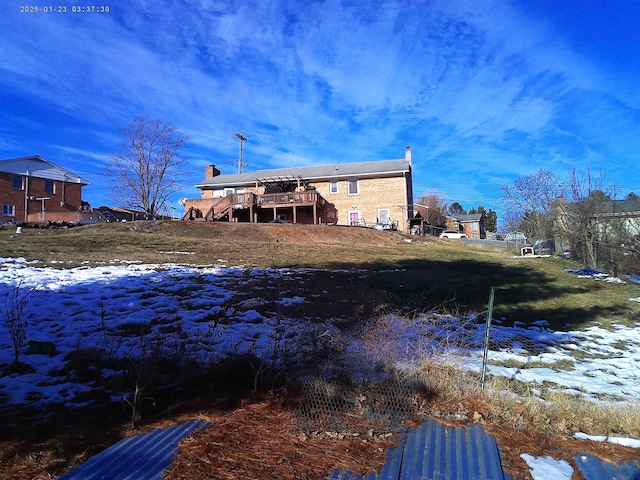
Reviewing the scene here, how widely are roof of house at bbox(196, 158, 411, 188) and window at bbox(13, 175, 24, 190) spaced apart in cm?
1572

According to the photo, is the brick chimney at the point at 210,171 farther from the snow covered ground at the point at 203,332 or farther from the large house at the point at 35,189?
the snow covered ground at the point at 203,332

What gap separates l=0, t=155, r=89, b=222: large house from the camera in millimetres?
35219

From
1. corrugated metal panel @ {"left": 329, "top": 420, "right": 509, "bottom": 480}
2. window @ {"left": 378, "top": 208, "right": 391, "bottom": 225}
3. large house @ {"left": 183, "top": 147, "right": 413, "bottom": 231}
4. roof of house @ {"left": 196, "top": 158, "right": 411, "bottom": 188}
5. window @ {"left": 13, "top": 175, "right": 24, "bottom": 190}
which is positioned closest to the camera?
corrugated metal panel @ {"left": 329, "top": 420, "right": 509, "bottom": 480}

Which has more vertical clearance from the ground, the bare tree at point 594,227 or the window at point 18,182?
the window at point 18,182

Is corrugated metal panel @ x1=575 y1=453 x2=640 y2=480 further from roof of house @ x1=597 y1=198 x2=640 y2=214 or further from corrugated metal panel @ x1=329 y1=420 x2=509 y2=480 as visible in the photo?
roof of house @ x1=597 y1=198 x2=640 y2=214

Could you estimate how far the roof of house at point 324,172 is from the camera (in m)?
34.4

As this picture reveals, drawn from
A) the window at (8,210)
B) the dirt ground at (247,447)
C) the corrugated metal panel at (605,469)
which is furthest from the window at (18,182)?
the corrugated metal panel at (605,469)

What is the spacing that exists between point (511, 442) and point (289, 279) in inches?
300

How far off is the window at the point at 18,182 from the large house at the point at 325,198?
16331 mm

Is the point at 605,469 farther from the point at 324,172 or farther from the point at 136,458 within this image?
the point at 324,172

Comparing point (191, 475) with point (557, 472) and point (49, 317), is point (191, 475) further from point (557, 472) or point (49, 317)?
point (49, 317)

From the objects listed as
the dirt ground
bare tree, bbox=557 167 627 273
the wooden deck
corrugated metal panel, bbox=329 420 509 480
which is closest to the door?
the wooden deck

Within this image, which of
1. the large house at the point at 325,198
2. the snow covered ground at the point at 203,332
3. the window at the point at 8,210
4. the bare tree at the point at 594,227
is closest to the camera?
Answer: the snow covered ground at the point at 203,332

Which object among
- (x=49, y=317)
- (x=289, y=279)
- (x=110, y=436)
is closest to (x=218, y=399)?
(x=110, y=436)
